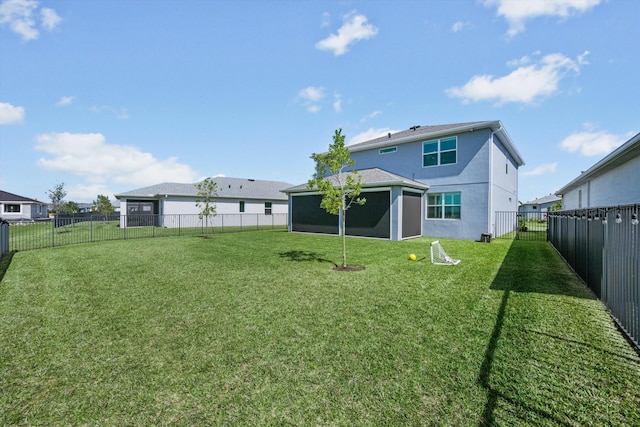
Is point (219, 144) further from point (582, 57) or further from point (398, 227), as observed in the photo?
point (582, 57)

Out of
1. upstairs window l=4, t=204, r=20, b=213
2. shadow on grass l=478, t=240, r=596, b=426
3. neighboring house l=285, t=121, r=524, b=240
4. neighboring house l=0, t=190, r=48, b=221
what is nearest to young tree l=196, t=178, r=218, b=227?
neighboring house l=285, t=121, r=524, b=240

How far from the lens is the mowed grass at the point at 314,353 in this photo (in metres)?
2.40

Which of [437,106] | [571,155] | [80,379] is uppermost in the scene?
[437,106]

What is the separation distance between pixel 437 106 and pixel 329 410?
60.7 feet

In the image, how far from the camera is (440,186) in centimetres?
1570

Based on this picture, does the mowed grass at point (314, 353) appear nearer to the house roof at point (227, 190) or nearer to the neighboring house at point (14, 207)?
the house roof at point (227, 190)

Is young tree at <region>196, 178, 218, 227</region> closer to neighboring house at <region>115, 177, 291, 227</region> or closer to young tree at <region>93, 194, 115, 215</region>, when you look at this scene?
neighboring house at <region>115, 177, 291, 227</region>

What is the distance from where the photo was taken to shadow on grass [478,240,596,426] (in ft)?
Result: 7.84

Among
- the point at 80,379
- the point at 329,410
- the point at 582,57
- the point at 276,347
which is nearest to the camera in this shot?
the point at 329,410

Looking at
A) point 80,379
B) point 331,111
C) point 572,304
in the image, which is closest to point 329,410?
point 80,379

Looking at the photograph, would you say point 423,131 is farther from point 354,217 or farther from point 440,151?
point 354,217

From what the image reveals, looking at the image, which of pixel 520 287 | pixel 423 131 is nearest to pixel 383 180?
pixel 423 131

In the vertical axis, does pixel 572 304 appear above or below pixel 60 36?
below

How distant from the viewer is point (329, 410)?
7.86ft
